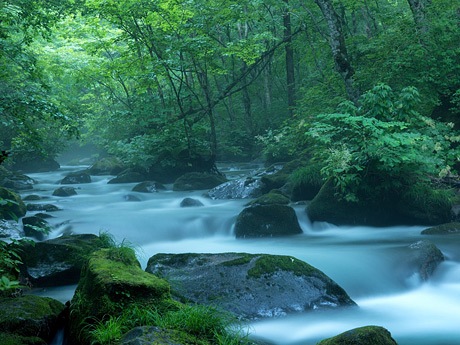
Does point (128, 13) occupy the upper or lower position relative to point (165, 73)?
upper

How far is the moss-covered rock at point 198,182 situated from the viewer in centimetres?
1848

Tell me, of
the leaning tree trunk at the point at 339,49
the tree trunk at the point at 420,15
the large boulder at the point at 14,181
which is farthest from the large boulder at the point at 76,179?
the tree trunk at the point at 420,15

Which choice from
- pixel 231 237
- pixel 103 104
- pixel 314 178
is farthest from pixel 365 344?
pixel 103 104

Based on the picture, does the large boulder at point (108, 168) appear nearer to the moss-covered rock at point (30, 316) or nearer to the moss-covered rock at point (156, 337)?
the moss-covered rock at point (30, 316)

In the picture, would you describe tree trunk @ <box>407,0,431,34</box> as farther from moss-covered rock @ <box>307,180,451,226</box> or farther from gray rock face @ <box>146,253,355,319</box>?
gray rock face @ <box>146,253,355,319</box>

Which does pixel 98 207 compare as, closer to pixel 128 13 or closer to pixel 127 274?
pixel 128 13

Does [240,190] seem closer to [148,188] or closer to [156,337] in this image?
[148,188]

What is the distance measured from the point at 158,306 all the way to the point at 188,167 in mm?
15802

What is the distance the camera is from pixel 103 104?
3102 centimetres

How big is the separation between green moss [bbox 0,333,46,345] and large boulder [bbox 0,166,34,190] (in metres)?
17.2

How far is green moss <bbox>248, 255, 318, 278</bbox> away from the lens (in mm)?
6742

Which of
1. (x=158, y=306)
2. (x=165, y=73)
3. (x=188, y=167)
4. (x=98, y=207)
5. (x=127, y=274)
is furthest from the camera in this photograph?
(x=188, y=167)

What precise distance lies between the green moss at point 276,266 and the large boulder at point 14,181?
16507mm

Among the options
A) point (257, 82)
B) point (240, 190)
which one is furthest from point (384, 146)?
point (257, 82)
